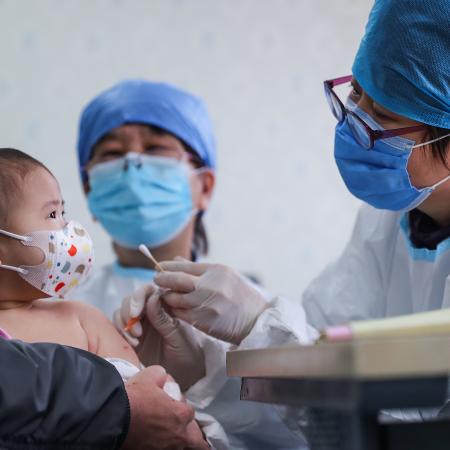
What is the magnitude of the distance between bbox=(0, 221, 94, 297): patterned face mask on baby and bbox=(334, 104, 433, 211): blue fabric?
0.60 metres

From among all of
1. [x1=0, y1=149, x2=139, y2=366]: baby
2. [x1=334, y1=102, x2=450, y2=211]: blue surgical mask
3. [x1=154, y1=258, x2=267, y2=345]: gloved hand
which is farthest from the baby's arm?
[x1=334, y1=102, x2=450, y2=211]: blue surgical mask

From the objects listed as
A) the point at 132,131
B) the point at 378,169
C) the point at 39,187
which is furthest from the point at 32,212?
the point at 132,131

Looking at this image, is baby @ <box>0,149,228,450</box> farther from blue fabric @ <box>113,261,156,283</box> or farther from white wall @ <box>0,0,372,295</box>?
white wall @ <box>0,0,372,295</box>

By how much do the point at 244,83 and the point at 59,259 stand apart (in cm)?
225

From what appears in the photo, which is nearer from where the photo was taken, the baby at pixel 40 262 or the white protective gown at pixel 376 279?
the baby at pixel 40 262

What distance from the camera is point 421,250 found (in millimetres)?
1696

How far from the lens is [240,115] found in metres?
3.43

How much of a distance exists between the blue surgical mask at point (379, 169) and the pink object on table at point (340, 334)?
877 millimetres

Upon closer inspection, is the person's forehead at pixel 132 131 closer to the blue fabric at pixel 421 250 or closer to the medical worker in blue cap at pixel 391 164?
the medical worker in blue cap at pixel 391 164

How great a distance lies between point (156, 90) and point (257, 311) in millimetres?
1056

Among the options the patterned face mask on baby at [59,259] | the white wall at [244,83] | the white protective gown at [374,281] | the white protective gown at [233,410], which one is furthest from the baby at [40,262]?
the white wall at [244,83]

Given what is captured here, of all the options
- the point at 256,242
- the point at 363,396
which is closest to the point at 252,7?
the point at 256,242

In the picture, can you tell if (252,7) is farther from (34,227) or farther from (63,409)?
(63,409)

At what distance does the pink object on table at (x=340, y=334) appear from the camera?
714 mm
